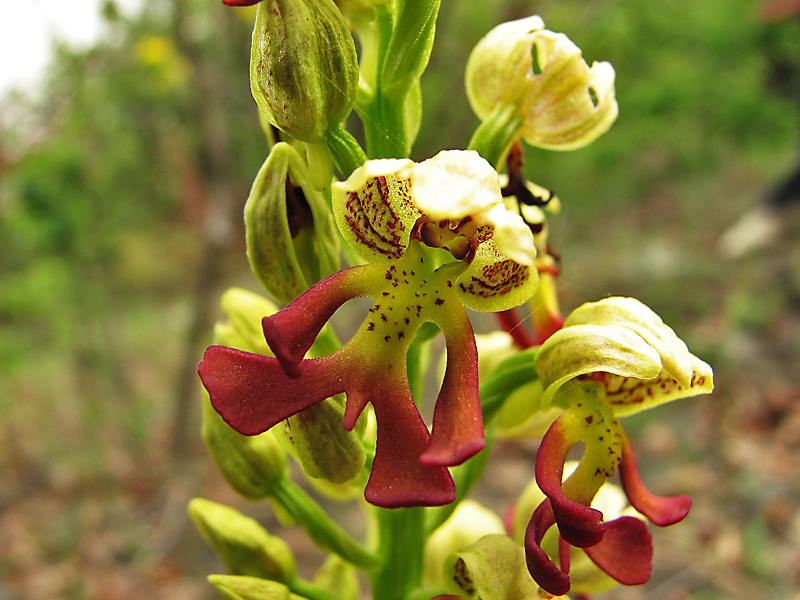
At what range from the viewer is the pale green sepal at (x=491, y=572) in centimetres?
90

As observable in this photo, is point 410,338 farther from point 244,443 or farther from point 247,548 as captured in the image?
point 247,548

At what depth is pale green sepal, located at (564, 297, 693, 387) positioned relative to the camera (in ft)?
2.76

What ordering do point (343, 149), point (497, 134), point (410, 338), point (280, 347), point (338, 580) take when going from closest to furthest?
1. point (280, 347)
2. point (410, 338)
3. point (343, 149)
4. point (497, 134)
5. point (338, 580)

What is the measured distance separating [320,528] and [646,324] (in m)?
0.66

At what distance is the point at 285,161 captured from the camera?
0.90 m

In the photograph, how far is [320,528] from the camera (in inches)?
43.6

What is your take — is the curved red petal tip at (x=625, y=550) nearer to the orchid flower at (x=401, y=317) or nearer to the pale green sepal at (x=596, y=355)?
the pale green sepal at (x=596, y=355)

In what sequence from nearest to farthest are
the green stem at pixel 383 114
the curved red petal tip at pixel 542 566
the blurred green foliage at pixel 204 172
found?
1. the curved red petal tip at pixel 542 566
2. the green stem at pixel 383 114
3. the blurred green foliage at pixel 204 172

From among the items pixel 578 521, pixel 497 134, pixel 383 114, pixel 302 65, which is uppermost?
pixel 302 65

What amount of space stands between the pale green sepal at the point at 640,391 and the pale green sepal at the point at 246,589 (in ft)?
2.00

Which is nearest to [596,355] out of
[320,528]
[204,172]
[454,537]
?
[320,528]

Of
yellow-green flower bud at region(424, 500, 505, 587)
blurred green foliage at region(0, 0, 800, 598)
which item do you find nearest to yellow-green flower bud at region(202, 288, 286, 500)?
yellow-green flower bud at region(424, 500, 505, 587)

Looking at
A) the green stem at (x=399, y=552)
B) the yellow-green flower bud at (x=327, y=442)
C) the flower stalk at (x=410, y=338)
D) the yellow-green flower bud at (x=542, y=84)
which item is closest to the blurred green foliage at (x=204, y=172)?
the yellow-green flower bud at (x=542, y=84)

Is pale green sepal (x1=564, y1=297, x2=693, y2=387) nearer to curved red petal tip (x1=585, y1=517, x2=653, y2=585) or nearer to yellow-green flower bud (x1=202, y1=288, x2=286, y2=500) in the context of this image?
curved red petal tip (x1=585, y1=517, x2=653, y2=585)
